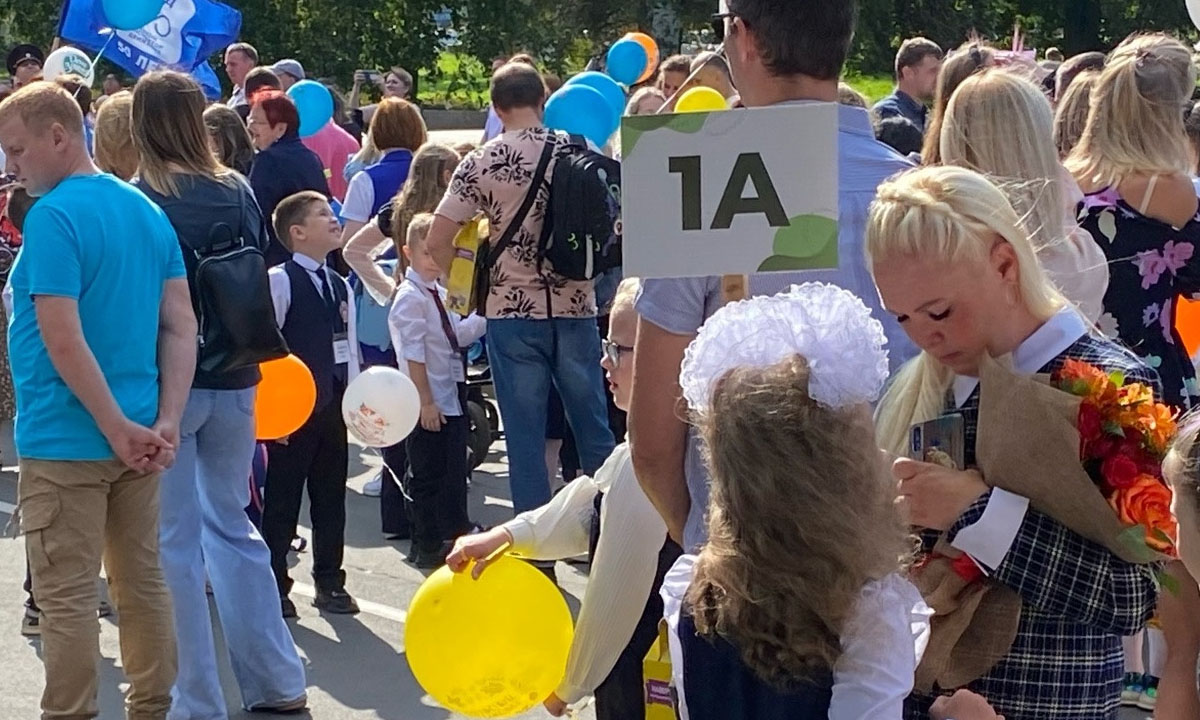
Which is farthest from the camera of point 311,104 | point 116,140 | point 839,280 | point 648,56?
point 648,56

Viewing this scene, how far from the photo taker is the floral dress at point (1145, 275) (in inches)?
183

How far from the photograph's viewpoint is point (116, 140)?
544 cm

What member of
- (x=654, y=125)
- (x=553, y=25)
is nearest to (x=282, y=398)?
(x=654, y=125)

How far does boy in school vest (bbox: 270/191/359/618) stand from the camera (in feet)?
19.6

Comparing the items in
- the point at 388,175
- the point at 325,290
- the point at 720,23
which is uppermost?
the point at 720,23

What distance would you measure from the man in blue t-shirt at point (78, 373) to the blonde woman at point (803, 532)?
246 cm

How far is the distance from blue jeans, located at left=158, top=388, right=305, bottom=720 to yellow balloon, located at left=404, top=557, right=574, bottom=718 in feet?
4.91

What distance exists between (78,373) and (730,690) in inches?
98.2

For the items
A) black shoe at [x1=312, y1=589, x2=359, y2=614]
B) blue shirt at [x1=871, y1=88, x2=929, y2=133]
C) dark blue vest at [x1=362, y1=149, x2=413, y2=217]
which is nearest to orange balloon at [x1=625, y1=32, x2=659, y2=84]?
blue shirt at [x1=871, y1=88, x2=929, y2=133]

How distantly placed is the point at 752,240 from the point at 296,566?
182 inches

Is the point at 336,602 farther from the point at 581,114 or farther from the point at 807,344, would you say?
the point at 807,344

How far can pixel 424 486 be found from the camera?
22.3 ft

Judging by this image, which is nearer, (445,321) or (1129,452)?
(1129,452)

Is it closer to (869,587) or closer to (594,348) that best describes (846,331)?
(869,587)
